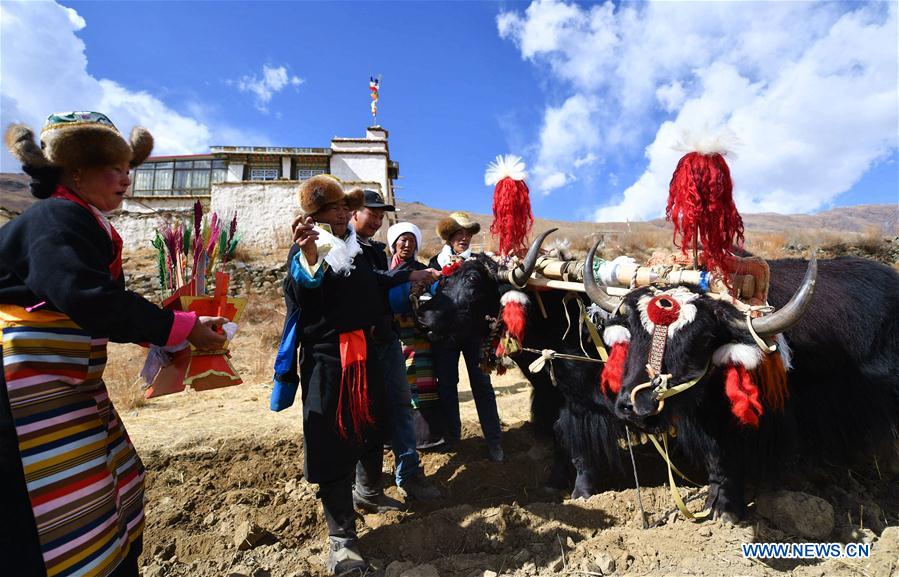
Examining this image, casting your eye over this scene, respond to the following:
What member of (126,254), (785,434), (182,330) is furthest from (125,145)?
(126,254)

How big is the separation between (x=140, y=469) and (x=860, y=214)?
10206 cm

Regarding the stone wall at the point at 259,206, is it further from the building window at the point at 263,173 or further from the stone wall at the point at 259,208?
the building window at the point at 263,173

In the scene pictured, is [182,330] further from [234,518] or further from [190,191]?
[190,191]

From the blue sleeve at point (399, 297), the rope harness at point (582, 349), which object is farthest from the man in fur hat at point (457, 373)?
the blue sleeve at point (399, 297)

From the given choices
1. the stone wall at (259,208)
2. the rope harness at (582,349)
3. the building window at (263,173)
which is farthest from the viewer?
the building window at (263,173)

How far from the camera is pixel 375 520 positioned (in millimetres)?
2748

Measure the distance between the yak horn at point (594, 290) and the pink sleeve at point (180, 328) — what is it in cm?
213

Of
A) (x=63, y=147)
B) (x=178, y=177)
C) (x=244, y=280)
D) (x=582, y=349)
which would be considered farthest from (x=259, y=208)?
(x=63, y=147)

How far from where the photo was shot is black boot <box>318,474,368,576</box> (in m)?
2.15

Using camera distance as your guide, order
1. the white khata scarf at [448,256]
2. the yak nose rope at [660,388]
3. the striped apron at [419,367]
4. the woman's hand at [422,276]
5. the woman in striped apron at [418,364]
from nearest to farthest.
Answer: the yak nose rope at [660,388] < the woman's hand at [422,276] < the white khata scarf at [448,256] < the woman in striped apron at [418,364] < the striped apron at [419,367]

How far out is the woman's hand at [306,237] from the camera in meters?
1.95

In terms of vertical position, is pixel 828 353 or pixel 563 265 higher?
pixel 563 265

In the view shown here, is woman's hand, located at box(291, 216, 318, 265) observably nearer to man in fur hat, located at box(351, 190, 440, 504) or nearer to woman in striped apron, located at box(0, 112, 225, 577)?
woman in striped apron, located at box(0, 112, 225, 577)

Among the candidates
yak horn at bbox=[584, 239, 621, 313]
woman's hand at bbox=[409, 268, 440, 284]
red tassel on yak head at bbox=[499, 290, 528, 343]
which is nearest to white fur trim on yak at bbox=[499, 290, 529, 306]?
red tassel on yak head at bbox=[499, 290, 528, 343]
